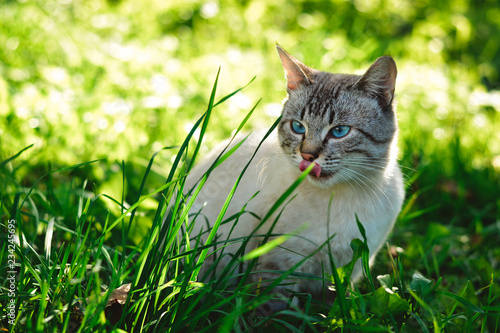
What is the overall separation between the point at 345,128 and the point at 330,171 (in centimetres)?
20

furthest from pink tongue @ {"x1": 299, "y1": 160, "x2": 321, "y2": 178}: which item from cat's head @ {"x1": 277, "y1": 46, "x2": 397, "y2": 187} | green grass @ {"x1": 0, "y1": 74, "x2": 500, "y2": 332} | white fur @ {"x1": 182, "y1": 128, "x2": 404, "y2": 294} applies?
green grass @ {"x1": 0, "y1": 74, "x2": 500, "y2": 332}

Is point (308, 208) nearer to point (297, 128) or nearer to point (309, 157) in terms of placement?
point (309, 157)

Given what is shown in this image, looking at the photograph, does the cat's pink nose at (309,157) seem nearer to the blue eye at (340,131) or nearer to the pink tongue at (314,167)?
the pink tongue at (314,167)

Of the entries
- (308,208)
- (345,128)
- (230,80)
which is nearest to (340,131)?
(345,128)

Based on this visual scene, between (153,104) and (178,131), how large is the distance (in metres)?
0.39

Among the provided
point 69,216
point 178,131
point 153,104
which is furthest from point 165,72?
point 69,216

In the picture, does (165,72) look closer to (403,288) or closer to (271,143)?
(271,143)

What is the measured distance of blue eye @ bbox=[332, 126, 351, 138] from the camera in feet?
6.23

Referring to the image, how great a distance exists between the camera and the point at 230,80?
4414mm

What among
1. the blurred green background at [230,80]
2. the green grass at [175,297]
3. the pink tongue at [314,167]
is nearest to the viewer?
the green grass at [175,297]

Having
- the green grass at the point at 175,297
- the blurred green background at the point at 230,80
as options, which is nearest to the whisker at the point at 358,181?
the green grass at the point at 175,297

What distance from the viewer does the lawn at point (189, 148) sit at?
1.43 metres

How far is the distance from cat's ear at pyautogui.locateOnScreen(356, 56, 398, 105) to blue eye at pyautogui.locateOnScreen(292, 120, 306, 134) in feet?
0.97

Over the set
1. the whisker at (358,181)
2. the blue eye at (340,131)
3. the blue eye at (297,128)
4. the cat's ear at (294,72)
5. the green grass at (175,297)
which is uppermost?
the cat's ear at (294,72)
